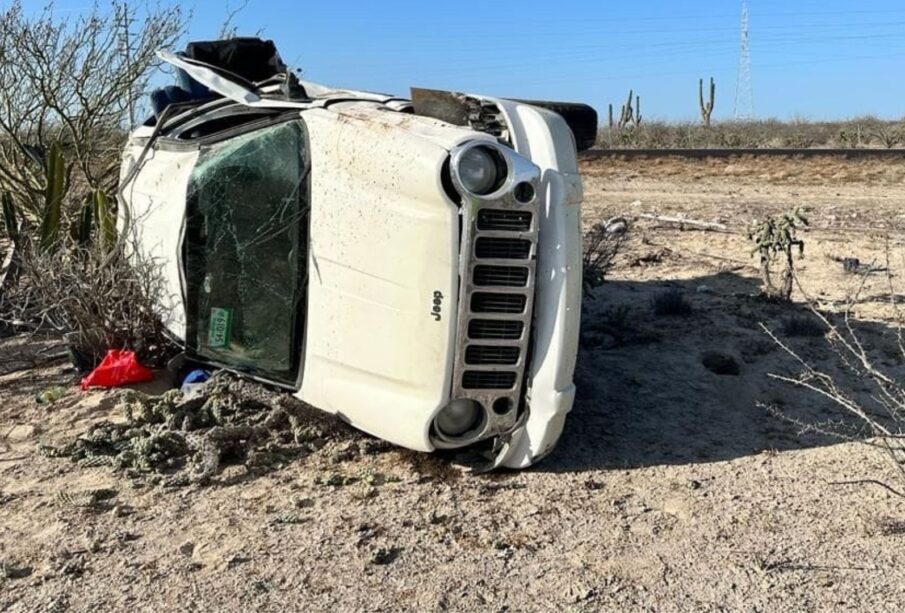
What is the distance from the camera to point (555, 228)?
3766mm

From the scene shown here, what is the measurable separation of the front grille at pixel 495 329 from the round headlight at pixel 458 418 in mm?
301

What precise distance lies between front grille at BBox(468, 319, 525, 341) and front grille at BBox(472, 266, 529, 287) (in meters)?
0.15

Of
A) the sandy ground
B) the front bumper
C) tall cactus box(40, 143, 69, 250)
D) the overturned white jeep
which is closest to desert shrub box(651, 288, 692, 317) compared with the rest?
the sandy ground

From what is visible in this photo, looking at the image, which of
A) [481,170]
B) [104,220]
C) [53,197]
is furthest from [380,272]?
[53,197]

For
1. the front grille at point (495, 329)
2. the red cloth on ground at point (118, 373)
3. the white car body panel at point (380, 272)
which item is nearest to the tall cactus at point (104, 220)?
the red cloth on ground at point (118, 373)

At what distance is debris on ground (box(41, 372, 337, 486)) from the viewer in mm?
4184

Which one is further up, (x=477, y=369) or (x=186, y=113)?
(x=186, y=113)

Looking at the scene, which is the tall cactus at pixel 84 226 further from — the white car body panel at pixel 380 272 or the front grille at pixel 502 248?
the front grille at pixel 502 248

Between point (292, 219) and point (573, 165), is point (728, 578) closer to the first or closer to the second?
point (573, 165)

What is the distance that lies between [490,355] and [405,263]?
1.70 feet

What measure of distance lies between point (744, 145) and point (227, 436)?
27.4 m

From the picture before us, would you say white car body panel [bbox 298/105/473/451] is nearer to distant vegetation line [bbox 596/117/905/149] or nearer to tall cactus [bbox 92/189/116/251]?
tall cactus [bbox 92/189/116/251]

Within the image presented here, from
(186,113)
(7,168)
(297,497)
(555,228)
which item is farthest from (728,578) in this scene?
(7,168)

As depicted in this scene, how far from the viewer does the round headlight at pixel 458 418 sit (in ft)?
12.8
